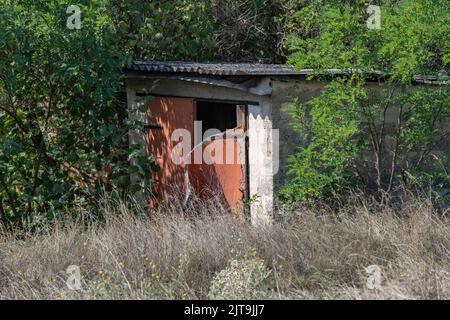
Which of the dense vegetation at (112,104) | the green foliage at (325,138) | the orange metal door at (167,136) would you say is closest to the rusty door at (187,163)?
the orange metal door at (167,136)

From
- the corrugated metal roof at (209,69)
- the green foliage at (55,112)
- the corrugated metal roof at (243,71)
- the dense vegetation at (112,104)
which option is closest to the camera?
the dense vegetation at (112,104)

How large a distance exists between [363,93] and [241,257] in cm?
247

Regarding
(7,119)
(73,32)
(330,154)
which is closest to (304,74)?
(330,154)

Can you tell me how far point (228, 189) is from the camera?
11.0 m

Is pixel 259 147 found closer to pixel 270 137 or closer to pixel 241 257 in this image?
pixel 270 137

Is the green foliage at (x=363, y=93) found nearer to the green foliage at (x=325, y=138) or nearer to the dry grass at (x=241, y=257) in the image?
the green foliage at (x=325, y=138)

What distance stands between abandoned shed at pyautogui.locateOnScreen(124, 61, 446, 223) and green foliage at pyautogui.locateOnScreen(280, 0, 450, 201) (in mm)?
280

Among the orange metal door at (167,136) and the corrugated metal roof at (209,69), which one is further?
the orange metal door at (167,136)

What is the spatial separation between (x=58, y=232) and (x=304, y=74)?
135 inches

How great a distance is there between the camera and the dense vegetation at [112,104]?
9.22 metres

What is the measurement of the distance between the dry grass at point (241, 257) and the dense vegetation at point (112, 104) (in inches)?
35.0

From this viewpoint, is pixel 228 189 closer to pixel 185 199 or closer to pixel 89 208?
pixel 185 199

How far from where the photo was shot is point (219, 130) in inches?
501

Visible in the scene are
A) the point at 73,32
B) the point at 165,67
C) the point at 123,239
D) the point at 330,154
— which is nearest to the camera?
the point at 123,239
